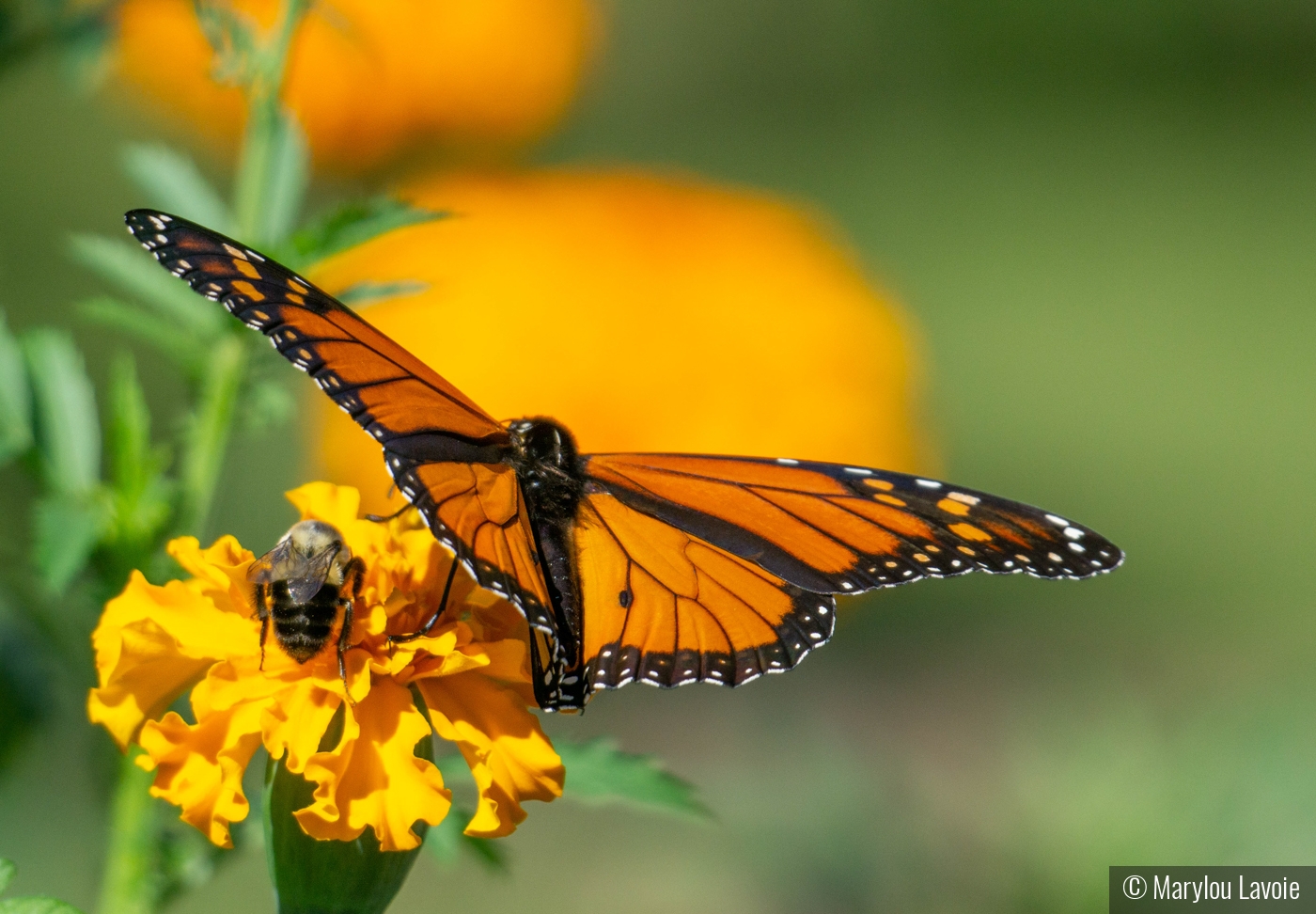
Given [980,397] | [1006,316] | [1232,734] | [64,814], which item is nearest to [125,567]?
[64,814]

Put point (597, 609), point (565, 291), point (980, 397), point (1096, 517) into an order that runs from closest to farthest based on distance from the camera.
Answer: point (597, 609), point (565, 291), point (1096, 517), point (980, 397)

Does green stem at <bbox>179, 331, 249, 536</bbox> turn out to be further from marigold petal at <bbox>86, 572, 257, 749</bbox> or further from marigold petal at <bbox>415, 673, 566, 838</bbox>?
marigold petal at <bbox>415, 673, 566, 838</bbox>

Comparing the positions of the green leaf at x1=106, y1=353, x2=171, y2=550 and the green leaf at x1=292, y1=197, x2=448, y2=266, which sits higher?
the green leaf at x1=292, y1=197, x2=448, y2=266

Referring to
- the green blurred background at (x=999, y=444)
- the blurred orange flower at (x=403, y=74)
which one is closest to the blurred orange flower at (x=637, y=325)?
the blurred orange flower at (x=403, y=74)

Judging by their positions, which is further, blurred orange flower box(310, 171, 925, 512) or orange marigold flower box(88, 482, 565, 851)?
blurred orange flower box(310, 171, 925, 512)

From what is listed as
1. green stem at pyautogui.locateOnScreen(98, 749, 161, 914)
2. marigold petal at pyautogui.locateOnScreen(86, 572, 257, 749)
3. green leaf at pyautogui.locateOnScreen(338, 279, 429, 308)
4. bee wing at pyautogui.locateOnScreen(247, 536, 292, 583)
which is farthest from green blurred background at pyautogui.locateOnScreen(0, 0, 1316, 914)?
green leaf at pyautogui.locateOnScreen(338, 279, 429, 308)

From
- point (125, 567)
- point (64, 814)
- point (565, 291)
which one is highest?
point (565, 291)

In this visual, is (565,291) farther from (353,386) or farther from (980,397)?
(980,397)
